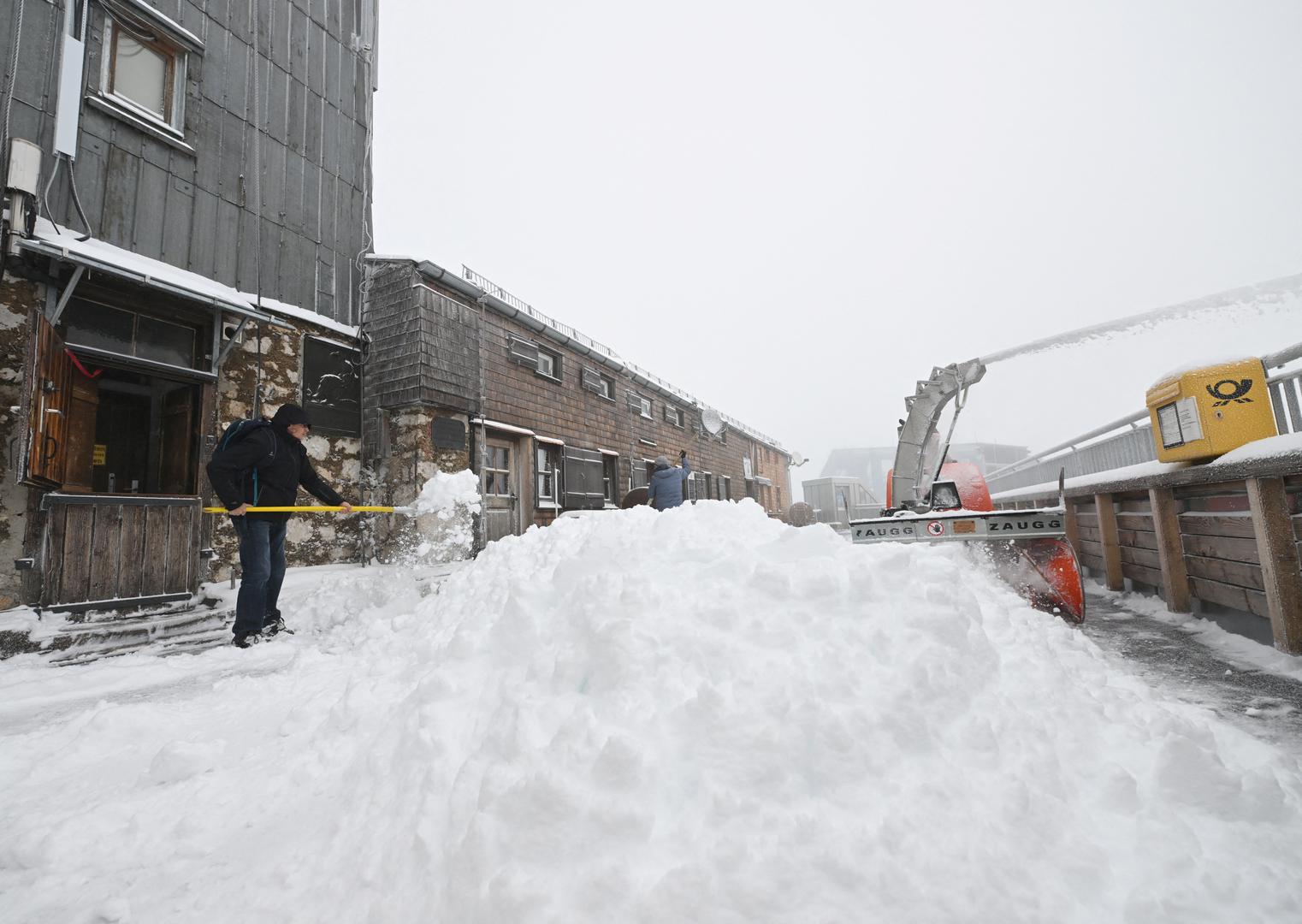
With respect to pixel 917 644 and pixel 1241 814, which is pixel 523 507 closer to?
pixel 917 644

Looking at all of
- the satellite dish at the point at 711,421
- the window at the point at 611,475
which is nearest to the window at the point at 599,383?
the window at the point at 611,475

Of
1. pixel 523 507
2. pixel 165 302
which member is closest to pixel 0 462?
pixel 165 302

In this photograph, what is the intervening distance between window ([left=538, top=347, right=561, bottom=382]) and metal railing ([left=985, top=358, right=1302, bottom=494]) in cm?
871

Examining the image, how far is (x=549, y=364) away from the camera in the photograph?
10.9 meters

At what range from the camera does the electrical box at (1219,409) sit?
11.6ft

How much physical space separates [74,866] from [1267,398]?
6.30 meters

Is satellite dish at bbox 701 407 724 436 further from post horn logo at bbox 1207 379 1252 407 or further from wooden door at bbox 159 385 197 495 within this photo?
post horn logo at bbox 1207 379 1252 407

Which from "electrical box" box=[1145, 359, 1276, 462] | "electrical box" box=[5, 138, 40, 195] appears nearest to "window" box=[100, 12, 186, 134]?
"electrical box" box=[5, 138, 40, 195]

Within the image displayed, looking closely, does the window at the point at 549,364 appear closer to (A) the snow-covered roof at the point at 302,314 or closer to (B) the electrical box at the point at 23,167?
(A) the snow-covered roof at the point at 302,314

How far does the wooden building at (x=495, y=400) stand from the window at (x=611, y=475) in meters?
0.03

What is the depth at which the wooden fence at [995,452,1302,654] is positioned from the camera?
3010mm

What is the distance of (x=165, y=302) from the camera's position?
18.6 feet

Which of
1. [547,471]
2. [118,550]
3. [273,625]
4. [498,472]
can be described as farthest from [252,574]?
[547,471]

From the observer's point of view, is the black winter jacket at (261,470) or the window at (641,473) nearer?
the black winter jacket at (261,470)
